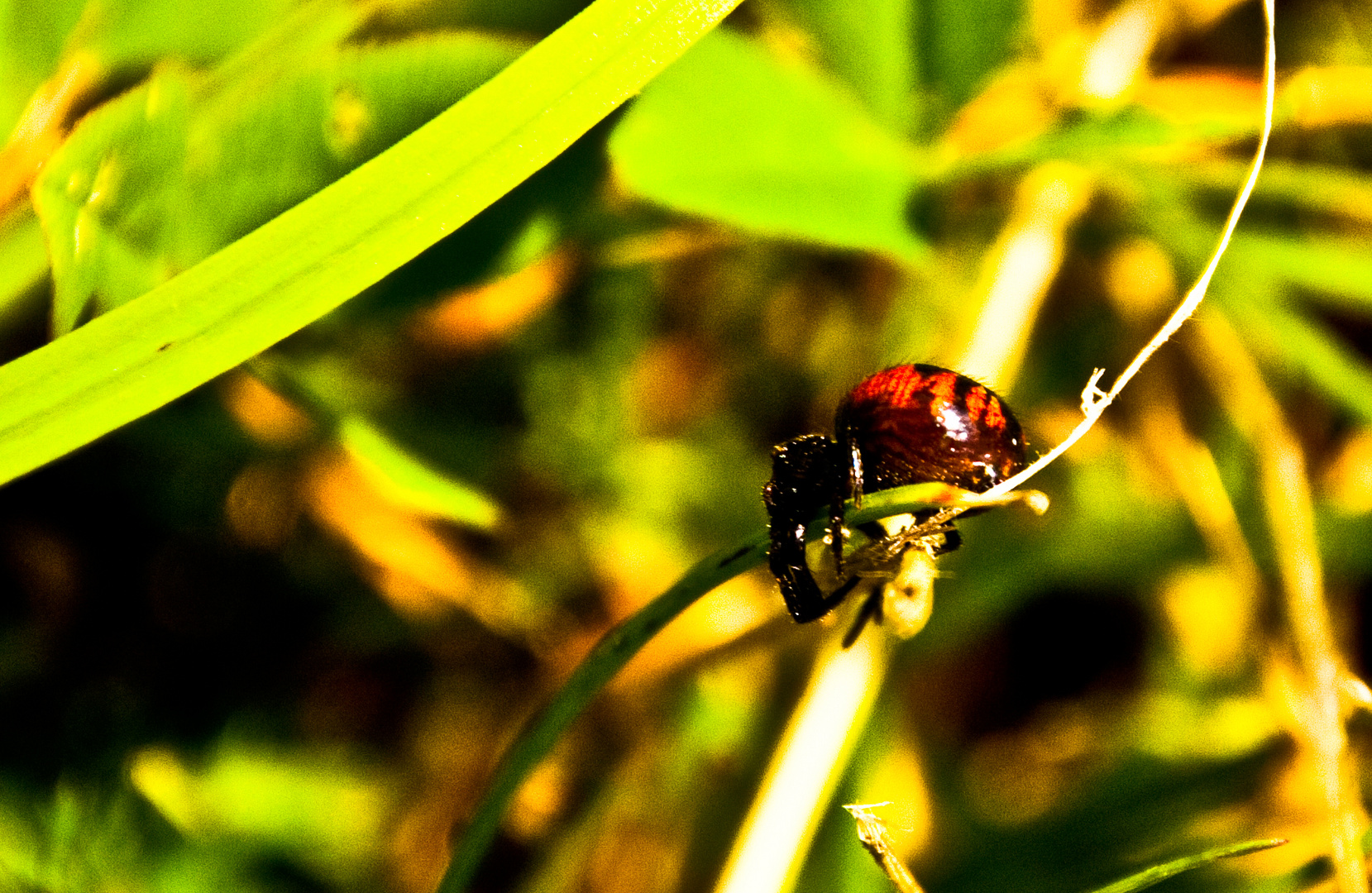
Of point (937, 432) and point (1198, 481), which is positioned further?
point (1198, 481)

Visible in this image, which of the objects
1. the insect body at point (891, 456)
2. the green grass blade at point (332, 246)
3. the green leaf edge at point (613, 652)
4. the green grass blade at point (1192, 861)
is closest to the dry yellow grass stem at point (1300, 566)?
the green grass blade at point (1192, 861)

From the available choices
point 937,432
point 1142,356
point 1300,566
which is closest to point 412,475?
point 937,432

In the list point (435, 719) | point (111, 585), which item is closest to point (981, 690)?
point (435, 719)

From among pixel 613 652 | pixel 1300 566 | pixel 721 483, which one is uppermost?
pixel 721 483

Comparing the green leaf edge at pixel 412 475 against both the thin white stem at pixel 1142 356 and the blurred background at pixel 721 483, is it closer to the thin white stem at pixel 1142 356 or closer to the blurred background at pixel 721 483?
the blurred background at pixel 721 483

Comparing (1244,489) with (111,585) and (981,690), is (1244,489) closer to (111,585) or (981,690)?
(981,690)

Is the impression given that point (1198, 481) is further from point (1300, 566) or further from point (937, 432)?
point (937, 432)

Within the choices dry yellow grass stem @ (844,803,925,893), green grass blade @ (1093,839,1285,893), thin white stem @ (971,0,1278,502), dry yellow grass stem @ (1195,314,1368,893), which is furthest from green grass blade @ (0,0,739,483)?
dry yellow grass stem @ (1195,314,1368,893)
